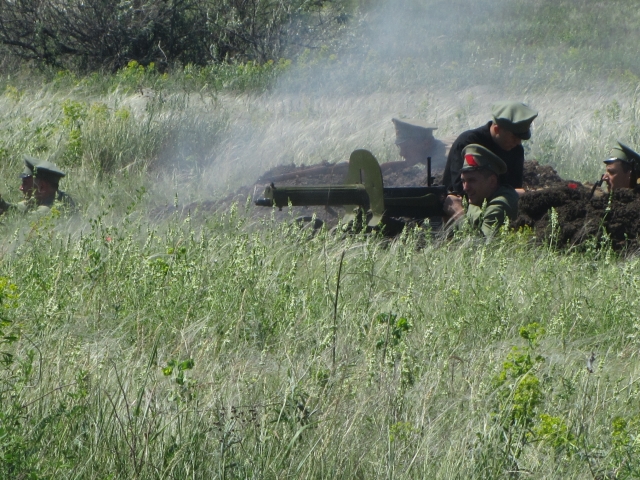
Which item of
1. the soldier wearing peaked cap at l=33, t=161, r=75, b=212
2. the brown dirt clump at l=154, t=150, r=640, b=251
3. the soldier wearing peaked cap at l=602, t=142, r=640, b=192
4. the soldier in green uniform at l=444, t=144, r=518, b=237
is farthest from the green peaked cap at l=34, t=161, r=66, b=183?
the soldier wearing peaked cap at l=602, t=142, r=640, b=192

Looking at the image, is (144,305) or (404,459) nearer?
(404,459)

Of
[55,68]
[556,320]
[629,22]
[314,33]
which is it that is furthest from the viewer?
[629,22]

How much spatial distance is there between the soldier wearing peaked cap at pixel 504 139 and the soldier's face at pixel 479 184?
1.62ft

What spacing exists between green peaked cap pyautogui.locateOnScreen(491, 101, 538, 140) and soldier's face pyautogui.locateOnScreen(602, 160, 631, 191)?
96 centimetres

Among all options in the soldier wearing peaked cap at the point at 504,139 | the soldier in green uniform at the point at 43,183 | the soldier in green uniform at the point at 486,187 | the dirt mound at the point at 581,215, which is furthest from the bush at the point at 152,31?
the soldier in green uniform at the point at 486,187

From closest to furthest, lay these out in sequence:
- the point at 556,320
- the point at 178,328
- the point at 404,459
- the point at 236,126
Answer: the point at 404,459
the point at 556,320
the point at 178,328
the point at 236,126

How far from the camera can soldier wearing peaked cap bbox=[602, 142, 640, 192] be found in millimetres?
7629

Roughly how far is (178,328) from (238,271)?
1.47 ft

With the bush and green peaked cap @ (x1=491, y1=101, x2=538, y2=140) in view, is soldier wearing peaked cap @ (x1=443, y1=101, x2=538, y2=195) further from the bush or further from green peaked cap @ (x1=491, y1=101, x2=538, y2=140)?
the bush

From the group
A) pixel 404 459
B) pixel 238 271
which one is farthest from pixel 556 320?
pixel 238 271

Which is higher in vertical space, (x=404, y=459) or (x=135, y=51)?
(x=135, y=51)

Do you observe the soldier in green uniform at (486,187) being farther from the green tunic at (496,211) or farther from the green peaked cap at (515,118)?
the green peaked cap at (515,118)

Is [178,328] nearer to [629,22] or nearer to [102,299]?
[102,299]

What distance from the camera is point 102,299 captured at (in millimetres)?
4289
